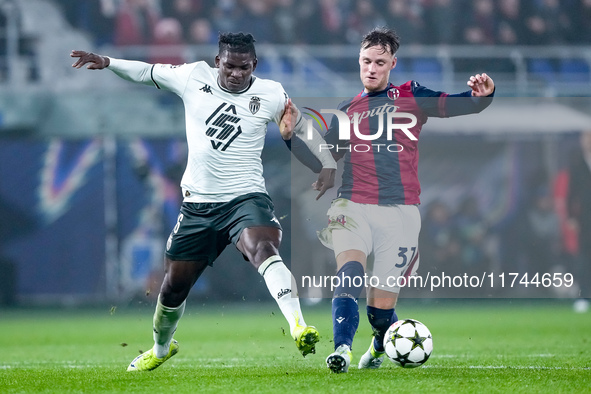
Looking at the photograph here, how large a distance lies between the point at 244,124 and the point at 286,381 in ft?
5.64

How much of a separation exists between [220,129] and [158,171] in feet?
26.4

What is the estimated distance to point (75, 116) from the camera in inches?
543

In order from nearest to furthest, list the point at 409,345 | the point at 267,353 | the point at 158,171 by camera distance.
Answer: the point at 409,345 → the point at 267,353 → the point at 158,171

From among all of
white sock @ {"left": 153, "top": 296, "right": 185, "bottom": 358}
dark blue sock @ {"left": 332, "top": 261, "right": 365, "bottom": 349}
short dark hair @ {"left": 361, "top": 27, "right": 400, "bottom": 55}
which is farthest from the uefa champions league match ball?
short dark hair @ {"left": 361, "top": 27, "right": 400, "bottom": 55}

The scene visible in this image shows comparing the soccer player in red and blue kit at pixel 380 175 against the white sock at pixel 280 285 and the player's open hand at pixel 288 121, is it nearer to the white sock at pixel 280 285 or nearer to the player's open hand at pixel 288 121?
the player's open hand at pixel 288 121

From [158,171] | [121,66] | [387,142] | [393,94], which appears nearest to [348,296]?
[387,142]

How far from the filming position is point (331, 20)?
1608 centimetres

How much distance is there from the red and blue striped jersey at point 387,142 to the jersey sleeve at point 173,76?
1046mm

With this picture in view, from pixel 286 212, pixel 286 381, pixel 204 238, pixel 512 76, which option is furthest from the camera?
pixel 512 76

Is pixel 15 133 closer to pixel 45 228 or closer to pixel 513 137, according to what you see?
pixel 45 228

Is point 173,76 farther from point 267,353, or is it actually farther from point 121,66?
point 267,353

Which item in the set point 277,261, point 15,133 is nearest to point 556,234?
point 15,133

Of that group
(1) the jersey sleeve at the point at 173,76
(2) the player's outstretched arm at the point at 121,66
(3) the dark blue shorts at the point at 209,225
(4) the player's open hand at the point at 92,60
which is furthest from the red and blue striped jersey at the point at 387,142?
(4) the player's open hand at the point at 92,60

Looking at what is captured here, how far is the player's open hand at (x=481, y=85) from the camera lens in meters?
5.78
